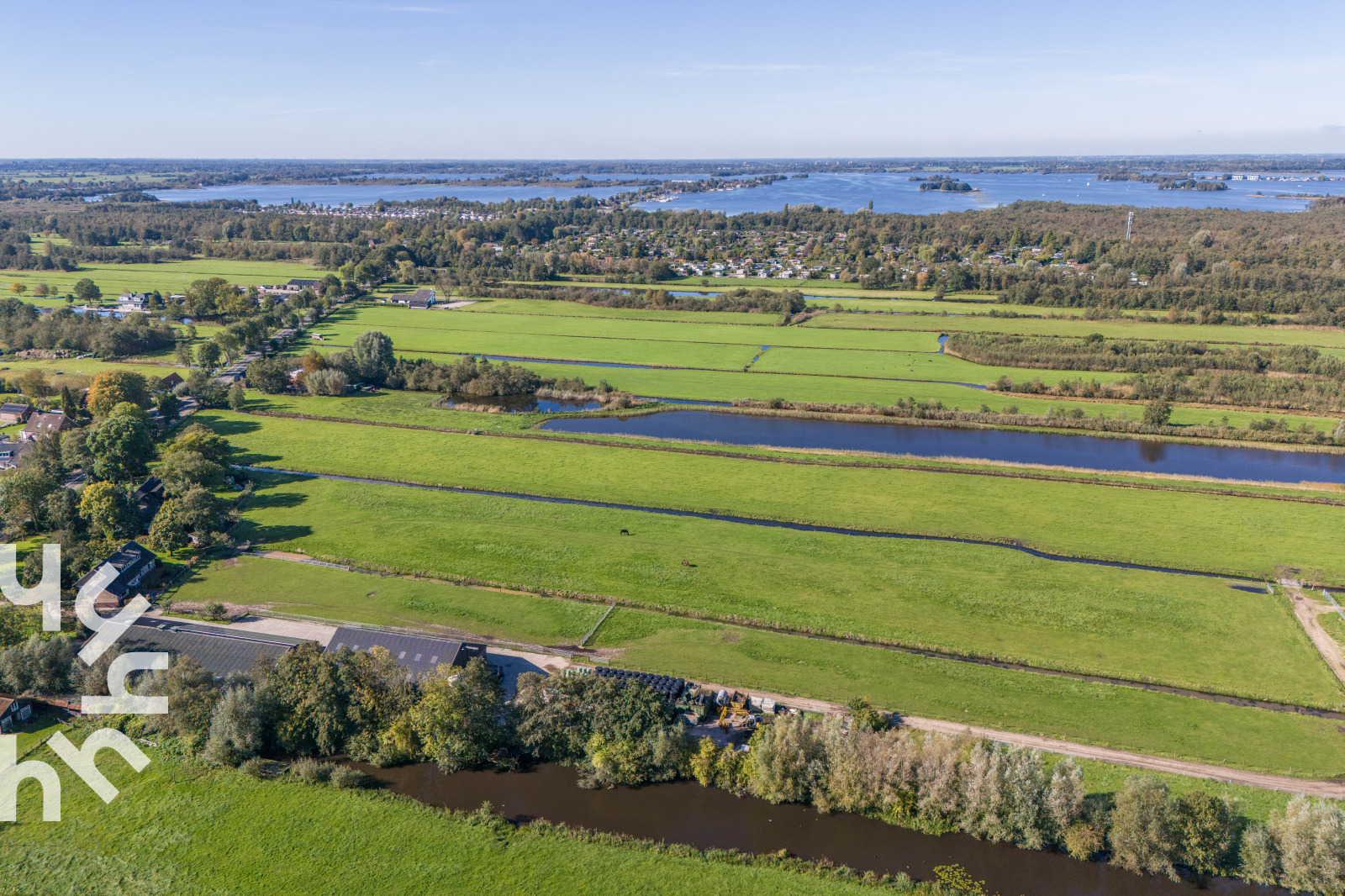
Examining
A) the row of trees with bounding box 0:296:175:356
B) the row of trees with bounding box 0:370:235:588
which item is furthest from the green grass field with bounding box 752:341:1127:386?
the row of trees with bounding box 0:296:175:356

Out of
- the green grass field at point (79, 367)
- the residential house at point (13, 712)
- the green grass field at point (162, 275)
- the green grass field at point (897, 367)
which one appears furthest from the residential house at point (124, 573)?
the green grass field at point (162, 275)

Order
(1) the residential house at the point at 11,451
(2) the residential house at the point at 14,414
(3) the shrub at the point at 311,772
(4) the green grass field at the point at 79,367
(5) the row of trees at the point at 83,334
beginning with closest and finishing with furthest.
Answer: (3) the shrub at the point at 311,772
(1) the residential house at the point at 11,451
(2) the residential house at the point at 14,414
(4) the green grass field at the point at 79,367
(5) the row of trees at the point at 83,334

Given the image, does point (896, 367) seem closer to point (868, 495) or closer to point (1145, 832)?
point (868, 495)

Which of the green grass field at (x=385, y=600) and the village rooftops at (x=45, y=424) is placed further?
the village rooftops at (x=45, y=424)

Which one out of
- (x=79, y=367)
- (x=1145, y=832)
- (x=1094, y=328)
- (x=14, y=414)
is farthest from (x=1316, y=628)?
(x=79, y=367)

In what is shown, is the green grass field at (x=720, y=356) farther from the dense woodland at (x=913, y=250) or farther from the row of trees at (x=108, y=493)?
the row of trees at (x=108, y=493)

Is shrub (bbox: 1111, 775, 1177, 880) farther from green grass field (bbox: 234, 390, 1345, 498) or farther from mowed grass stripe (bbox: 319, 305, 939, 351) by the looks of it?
mowed grass stripe (bbox: 319, 305, 939, 351)
